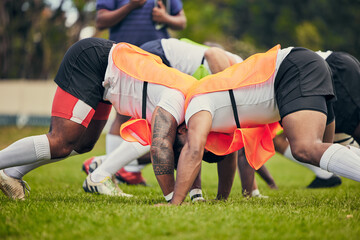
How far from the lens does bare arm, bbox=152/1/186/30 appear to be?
642 centimetres

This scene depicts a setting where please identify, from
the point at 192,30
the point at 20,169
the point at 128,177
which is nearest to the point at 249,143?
the point at 20,169

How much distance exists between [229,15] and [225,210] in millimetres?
41215

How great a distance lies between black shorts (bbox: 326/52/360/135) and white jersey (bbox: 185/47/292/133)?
152 cm

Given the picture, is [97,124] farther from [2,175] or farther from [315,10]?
[315,10]

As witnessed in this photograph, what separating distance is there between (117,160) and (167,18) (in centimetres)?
207

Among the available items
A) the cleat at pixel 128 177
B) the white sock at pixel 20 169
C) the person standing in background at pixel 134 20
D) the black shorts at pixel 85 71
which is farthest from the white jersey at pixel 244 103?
the cleat at pixel 128 177

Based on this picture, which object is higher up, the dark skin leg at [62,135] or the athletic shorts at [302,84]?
the athletic shorts at [302,84]

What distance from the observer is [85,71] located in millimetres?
4715

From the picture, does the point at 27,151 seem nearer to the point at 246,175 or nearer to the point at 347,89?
the point at 246,175

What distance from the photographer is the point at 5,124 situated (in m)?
21.9

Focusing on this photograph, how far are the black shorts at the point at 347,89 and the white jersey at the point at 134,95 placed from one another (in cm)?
220

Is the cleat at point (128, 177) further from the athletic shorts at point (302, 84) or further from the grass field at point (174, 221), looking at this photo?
the athletic shorts at point (302, 84)

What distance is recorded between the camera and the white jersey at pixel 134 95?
14.3ft

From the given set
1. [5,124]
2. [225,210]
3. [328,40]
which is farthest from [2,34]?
[225,210]
